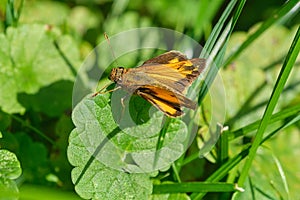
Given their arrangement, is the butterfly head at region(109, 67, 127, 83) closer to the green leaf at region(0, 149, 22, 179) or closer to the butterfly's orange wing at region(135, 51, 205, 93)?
the butterfly's orange wing at region(135, 51, 205, 93)

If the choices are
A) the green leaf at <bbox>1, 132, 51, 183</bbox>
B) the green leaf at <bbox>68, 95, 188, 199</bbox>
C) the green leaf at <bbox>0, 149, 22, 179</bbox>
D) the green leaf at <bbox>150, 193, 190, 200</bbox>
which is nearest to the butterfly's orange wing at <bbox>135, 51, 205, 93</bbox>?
the green leaf at <bbox>68, 95, 188, 199</bbox>

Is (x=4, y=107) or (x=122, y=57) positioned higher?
(x=122, y=57)

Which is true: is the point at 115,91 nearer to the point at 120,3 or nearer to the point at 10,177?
the point at 10,177

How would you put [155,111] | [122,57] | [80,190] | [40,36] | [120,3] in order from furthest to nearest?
[120,3], [122,57], [40,36], [155,111], [80,190]

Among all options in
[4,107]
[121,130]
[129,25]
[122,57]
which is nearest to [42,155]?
[4,107]

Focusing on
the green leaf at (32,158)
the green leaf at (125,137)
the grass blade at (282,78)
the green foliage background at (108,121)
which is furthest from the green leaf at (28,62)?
the grass blade at (282,78)

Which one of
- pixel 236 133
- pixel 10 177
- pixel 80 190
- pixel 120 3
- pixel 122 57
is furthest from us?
pixel 120 3

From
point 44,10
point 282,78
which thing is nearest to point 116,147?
point 282,78

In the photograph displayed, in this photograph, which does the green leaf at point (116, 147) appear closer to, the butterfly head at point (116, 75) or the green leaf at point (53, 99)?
the butterfly head at point (116, 75)
